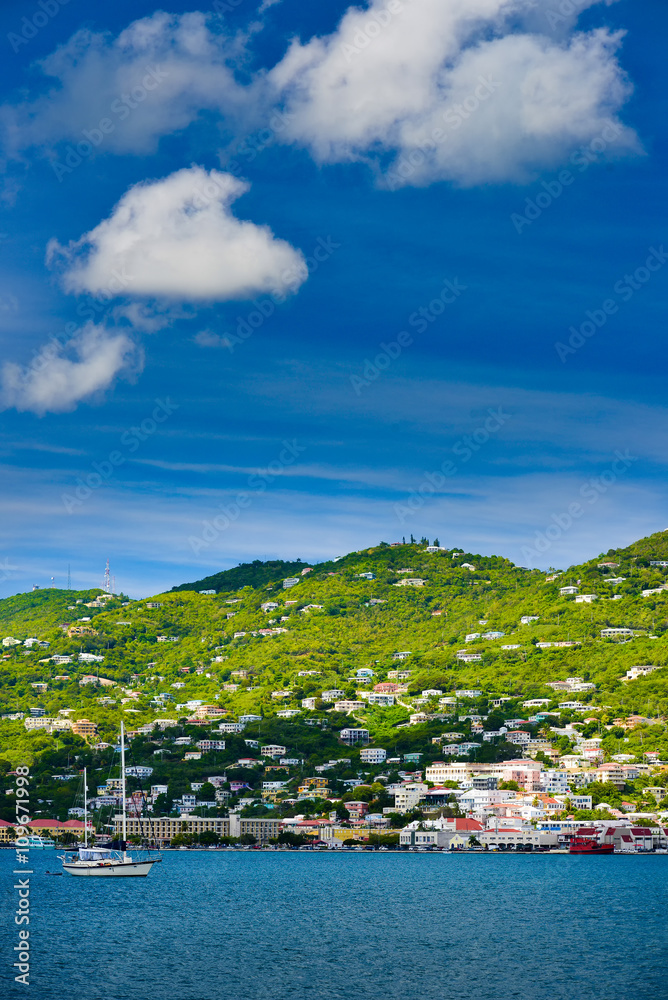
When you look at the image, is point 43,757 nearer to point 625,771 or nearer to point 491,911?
point 625,771

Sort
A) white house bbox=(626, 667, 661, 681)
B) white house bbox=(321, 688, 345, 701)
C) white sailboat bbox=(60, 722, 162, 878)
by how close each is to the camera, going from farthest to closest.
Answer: white house bbox=(321, 688, 345, 701), white house bbox=(626, 667, 661, 681), white sailboat bbox=(60, 722, 162, 878)

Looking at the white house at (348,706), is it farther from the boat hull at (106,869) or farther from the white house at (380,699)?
the boat hull at (106,869)

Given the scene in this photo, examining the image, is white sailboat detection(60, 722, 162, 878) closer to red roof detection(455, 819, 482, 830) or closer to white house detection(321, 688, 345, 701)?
red roof detection(455, 819, 482, 830)

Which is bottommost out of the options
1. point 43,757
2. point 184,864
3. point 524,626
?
point 184,864

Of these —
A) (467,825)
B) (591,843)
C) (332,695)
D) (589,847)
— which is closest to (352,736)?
(332,695)

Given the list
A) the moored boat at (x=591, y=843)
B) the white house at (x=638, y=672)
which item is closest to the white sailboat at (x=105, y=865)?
the moored boat at (x=591, y=843)

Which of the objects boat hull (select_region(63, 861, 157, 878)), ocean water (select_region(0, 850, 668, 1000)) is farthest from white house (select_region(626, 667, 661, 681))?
boat hull (select_region(63, 861, 157, 878))

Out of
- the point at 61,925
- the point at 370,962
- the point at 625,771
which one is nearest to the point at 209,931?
the point at 61,925
